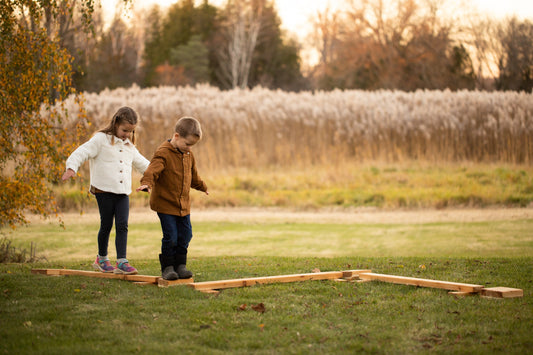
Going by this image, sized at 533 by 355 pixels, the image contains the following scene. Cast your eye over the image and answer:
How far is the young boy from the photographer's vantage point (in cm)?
533

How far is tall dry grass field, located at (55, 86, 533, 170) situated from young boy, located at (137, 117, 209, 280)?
10.1 metres

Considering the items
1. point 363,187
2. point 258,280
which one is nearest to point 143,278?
point 258,280

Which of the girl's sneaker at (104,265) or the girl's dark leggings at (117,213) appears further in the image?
the girl's sneaker at (104,265)

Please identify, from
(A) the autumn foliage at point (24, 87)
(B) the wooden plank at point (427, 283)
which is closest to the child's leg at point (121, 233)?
(A) the autumn foliage at point (24, 87)

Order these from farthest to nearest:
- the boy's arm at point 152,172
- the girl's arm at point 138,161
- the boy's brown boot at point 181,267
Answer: the girl's arm at point 138,161 < the boy's brown boot at point 181,267 < the boy's arm at point 152,172

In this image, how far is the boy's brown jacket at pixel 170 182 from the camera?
534cm

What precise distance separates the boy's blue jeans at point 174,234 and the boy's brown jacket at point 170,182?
0.26ft

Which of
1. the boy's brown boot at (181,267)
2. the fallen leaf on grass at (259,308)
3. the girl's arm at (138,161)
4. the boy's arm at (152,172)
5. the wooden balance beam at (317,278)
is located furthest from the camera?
the girl's arm at (138,161)

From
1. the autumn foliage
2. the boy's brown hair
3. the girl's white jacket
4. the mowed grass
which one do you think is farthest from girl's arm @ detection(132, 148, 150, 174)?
the mowed grass

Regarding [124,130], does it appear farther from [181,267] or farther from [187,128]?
[181,267]

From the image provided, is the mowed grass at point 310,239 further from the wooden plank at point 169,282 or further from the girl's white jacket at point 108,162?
the wooden plank at point 169,282

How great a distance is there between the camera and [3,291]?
16.4 ft

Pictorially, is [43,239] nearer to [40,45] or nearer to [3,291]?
[40,45]

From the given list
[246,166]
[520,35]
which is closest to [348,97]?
[246,166]
